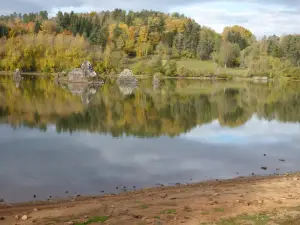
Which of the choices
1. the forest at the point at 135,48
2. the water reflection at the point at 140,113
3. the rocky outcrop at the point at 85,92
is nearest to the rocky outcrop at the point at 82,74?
the rocky outcrop at the point at 85,92

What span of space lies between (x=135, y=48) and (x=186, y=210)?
411ft

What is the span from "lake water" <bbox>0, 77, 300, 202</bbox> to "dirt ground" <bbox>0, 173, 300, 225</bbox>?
324 cm

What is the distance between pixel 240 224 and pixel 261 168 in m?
10.5

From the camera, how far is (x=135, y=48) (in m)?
133

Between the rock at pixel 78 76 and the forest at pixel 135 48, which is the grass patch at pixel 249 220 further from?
the forest at pixel 135 48

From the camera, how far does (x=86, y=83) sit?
263 ft

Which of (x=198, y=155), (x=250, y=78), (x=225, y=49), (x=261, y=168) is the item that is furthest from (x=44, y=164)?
(x=225, y=49)

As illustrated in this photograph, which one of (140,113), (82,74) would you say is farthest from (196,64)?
(140,113)

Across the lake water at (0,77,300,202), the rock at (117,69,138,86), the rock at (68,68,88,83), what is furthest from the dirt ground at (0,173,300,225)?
the rock at (68,68,88,83)

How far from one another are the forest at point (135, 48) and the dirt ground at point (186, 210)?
90263 millimetres

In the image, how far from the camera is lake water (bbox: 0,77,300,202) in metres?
16.5

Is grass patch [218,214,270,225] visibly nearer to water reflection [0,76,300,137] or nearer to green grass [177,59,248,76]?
water reflection [0,76,300,137]

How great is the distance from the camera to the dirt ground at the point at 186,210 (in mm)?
9422

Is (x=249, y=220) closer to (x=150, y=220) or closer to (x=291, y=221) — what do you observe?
(x=291, y=221)
